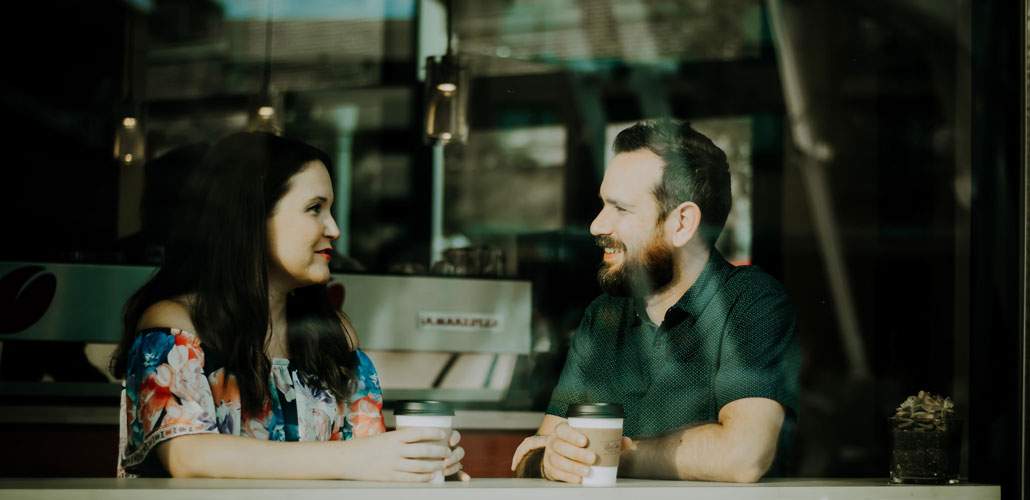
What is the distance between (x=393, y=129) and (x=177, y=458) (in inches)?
164

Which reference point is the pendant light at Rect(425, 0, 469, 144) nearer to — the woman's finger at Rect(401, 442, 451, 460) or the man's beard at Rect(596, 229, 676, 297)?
the man's beard at Rect(596, 229, 676, 297)

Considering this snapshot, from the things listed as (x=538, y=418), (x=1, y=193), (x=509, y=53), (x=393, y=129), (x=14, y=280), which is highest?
(x=509, y=53)

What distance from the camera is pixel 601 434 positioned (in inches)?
70.0

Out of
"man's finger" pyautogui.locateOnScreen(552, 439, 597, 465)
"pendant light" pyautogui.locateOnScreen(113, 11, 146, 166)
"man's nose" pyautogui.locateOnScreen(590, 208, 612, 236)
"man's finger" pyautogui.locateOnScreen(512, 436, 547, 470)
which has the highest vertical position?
"pendant light" pyautogui.locateOnScreen(113, 11, 146, 166)

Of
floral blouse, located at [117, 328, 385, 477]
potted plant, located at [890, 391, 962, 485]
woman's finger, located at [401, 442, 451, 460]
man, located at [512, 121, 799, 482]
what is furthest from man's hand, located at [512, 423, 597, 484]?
potted plant, located at [890, 391, 962, 485]

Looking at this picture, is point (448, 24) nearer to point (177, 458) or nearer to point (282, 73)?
point (282, 73)

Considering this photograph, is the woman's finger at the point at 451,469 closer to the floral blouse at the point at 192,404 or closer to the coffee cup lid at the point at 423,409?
the coffee cup lid at the point at 423,409

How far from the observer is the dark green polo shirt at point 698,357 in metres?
2.19

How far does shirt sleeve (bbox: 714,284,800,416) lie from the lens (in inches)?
84.5

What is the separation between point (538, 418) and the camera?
385 cm

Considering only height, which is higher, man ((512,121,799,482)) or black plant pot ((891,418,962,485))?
man ((512,121,799,482))

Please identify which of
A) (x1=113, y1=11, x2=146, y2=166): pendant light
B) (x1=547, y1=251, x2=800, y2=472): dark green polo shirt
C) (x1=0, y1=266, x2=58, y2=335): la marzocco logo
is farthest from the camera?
(x1=113, y1=11, x2=146, y2=166): pendant light

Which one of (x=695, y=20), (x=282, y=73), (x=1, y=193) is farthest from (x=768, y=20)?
(x=1, y=193)

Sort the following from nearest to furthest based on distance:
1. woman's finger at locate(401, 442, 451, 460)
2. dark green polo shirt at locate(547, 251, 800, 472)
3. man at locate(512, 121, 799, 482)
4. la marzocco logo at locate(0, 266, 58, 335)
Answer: woman's finger at locate(401, 442, 451, 460) → man at locate(512, 121, 799, 482) → dark green polo shirt at locate(547, 251, 800, 472) → la marzocco logo at locate(0, 266, 58, 335)
